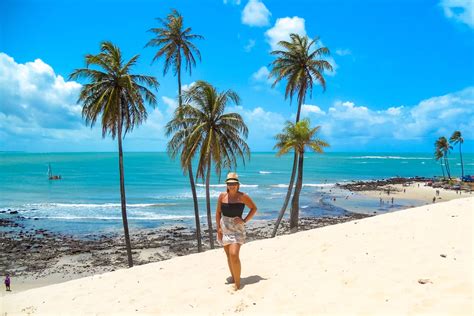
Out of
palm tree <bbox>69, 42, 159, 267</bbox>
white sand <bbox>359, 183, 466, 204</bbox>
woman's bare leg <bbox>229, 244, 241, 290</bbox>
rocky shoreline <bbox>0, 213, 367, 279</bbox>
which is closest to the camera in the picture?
woman's bare leg <bbox>229, 244, 241, 290</bbox>

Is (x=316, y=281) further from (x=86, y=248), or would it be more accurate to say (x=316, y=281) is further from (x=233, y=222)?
(x=86, y=248)

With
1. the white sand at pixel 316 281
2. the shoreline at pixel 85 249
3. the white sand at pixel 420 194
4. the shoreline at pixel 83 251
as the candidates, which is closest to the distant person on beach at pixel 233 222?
the white sand at pixel 316 281

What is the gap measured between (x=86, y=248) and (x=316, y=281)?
28147 millimetres

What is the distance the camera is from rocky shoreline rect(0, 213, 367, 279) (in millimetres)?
25188

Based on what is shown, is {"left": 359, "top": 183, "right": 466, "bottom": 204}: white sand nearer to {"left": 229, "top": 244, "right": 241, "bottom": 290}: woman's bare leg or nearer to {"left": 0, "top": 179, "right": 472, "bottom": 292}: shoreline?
{"left": 0, "top": 179, "right": 472, "bottom": 292}: shoreline

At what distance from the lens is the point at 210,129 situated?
18281 millimetres

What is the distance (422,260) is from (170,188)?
73.2 metres

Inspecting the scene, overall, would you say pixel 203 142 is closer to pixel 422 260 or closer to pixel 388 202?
pixel 422 260

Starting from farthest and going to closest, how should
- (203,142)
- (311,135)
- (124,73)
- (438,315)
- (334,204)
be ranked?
(334,204) → (311,135) → (203,142) → (124,73) → (438,315)

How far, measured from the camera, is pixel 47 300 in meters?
8.52

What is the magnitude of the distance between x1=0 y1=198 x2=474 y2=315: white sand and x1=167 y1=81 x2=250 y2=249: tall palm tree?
7599 millimetres

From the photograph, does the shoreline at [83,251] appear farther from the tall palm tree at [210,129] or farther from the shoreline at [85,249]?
the tall palm tree at [210,129]

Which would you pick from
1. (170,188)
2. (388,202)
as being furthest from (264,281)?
(170,188)

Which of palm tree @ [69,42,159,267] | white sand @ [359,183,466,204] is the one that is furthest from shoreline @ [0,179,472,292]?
white sand @ [359,183,466,204]
